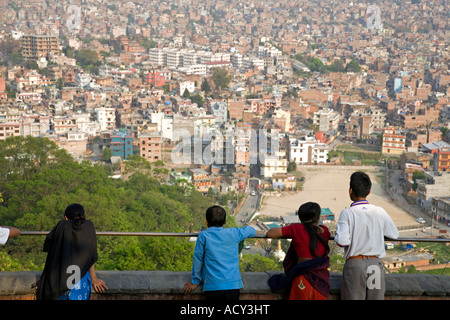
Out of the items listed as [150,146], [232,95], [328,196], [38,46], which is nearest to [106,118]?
[150,146]

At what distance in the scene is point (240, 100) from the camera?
19828 mm

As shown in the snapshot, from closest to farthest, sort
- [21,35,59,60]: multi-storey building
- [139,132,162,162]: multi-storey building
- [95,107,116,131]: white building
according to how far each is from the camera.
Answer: [139,132,162,162]: multi-storey building
[95,107,116,131]: white building
[21,35,59,60]: multi-storey building

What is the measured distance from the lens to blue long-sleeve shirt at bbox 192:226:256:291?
1710mm

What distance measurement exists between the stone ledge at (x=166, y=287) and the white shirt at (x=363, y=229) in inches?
6.7

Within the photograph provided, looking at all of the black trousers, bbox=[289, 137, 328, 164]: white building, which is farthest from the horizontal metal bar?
bbox=[289, 137, 328, 164]: white building

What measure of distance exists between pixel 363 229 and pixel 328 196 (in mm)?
10551

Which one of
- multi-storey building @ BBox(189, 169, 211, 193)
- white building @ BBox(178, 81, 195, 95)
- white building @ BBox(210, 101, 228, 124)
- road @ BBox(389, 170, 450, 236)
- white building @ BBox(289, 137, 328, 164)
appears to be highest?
white building @ BBox(178, 81, 195, 95)

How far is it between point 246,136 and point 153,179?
4177 millimetres

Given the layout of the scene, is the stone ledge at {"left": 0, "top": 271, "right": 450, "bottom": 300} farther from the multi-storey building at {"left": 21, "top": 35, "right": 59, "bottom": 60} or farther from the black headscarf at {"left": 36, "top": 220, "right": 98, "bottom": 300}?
the multi-storey building at {"left": 21, "top": 35, "right": 59, "bottom": 60}

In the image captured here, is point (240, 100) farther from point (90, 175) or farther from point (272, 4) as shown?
point (272, 4)

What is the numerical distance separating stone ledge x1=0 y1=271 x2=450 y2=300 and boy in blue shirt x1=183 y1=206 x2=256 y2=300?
0.09m

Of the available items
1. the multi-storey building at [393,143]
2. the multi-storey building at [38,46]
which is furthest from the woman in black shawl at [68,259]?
the multi-storey building at [38,46]

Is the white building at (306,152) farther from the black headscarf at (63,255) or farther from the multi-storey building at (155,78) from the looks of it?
the black headscarf at (63,255)
